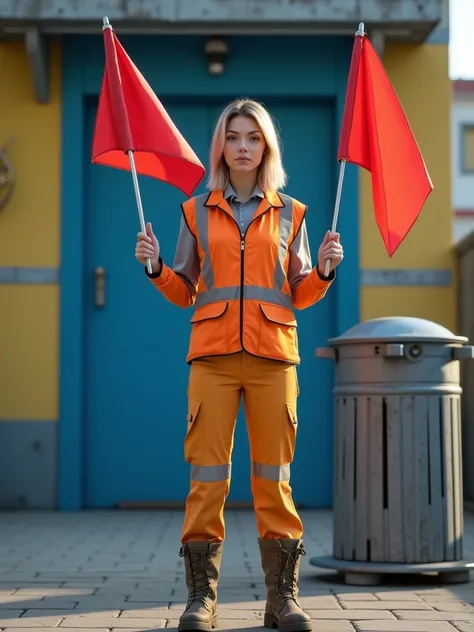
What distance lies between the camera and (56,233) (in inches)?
350

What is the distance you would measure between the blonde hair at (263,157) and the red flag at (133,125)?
31 centimetres

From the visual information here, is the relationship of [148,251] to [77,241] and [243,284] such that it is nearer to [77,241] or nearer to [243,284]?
[243,284]

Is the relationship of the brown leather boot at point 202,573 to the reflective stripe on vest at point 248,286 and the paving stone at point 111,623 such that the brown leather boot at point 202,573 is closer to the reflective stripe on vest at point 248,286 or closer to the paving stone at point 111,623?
the paving stone at point 111,623

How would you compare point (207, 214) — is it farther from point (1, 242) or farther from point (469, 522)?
point (1, 242)

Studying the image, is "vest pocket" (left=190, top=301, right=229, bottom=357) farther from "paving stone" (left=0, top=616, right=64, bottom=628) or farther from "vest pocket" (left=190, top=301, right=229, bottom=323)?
"paving stone" (left=0, top=616, right=64, bottom=628)

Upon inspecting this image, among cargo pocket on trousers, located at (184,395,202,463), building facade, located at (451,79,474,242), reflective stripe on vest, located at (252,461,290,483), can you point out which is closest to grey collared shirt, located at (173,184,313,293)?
cargo pocket on trousers, located at (184,395,202,463)

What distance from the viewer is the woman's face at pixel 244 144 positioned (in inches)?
165

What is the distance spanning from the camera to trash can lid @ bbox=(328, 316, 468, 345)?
5.18m

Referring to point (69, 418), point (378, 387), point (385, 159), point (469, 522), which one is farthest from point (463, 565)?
point (69, 418)

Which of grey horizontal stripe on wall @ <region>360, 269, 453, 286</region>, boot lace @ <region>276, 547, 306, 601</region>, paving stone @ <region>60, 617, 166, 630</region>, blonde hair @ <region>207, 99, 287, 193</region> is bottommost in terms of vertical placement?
paving stone @ <region>60, 617, 166, 630</region>

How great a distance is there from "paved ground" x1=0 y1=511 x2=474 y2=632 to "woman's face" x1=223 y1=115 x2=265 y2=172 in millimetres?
1672

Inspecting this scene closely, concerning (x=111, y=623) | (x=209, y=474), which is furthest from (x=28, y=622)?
(x=209, y=474)

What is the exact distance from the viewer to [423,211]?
9.02 m

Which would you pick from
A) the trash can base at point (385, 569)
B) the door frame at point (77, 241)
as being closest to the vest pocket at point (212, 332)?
the trash can base at point (385, 569)
